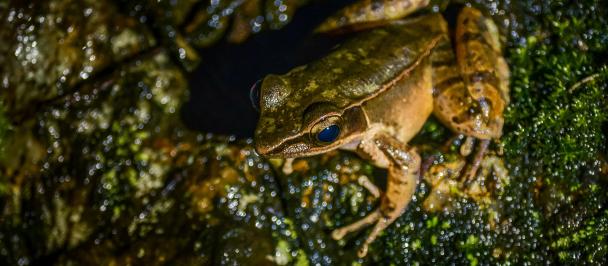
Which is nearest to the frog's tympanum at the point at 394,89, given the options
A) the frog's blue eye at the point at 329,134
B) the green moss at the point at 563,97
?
the frog's blue eye at the point at 329,134

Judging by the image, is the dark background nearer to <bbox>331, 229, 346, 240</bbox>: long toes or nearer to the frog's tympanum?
the frog's tympanum

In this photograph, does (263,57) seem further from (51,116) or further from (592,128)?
(592,128)

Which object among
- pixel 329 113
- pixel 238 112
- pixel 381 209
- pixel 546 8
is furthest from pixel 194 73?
pixel 546 8

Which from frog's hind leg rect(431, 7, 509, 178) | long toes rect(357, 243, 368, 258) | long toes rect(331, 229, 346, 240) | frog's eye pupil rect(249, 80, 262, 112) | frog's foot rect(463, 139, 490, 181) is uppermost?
frog's eye pupil rect(249, 80, 262, 112)

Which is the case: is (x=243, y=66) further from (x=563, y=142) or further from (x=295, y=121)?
(x=563, y=142)

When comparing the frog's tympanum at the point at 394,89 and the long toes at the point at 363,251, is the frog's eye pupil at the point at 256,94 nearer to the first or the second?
the frog's tympanum at the point at 394,89

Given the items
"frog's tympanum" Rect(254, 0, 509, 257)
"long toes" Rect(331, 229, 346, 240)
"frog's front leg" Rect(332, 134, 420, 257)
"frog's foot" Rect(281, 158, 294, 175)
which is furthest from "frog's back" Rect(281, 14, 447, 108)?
"long toes" Rect(331, 229, 346, 240)

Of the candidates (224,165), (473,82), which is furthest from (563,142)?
(224,165)
